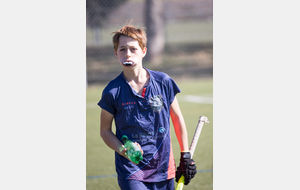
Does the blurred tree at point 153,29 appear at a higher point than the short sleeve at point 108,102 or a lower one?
higher

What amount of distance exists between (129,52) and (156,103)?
42cm

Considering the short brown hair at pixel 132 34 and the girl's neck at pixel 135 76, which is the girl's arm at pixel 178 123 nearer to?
the girl's neck at pixel 135 76

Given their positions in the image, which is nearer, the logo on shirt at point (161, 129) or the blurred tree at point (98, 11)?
the logo on shirt at point (161, 129)

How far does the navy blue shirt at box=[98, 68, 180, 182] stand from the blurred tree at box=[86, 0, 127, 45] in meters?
9.05

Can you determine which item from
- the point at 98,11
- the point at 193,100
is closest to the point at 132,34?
the point at 193,100

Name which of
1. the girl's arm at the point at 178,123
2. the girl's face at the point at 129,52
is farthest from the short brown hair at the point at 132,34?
the girl's arm at the point at 178,123

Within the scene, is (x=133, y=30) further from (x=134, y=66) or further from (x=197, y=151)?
(x=197, y=151)

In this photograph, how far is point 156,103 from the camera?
7.97 feet

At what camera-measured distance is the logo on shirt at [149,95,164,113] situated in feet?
7.95

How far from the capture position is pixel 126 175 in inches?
94.6

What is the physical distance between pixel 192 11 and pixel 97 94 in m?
8.27

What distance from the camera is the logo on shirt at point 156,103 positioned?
95.4 inches

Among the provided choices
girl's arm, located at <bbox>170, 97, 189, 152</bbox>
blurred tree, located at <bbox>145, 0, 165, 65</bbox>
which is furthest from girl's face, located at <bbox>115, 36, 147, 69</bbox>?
blurred tree, located at <bbox>145, 0, 165, 65</bbox>

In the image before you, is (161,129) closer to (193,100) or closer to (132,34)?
(132,34)
